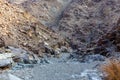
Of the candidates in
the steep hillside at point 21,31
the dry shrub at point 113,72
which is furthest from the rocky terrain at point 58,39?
the dry shrub at point 113,72

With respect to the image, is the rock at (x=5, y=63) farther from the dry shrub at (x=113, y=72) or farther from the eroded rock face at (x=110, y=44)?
the eroded rock face at (x=110, y=44)

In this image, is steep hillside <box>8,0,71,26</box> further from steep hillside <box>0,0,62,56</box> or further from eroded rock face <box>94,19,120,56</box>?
eroded rock face <box>94,19,120,56</box>

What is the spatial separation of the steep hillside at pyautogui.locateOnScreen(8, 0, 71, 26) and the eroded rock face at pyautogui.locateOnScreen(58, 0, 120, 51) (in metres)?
0.91

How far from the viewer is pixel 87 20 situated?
91.2 feet

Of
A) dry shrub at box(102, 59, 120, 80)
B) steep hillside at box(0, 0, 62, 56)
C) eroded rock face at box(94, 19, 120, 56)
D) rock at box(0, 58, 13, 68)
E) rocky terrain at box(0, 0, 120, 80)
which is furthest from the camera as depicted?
steep hillside at box(0, 0, 62, 56)

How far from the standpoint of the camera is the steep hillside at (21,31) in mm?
18203

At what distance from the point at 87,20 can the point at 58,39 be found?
19.6 feet

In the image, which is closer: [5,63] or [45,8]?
[5,63]

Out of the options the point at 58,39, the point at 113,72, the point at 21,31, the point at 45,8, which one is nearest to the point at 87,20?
the point at 45,8

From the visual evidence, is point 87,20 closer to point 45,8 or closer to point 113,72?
point 45,8

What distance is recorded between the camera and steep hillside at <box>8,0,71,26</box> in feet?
92.2

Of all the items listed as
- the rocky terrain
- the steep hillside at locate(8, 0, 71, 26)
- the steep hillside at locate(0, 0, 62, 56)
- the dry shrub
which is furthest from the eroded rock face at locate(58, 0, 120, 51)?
the dry shrub

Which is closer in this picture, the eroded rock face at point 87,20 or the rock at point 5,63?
the rock at point 5,63

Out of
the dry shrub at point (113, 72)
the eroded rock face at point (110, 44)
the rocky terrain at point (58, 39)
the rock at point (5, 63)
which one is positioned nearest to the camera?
the dry shrub at point (113, 72)
